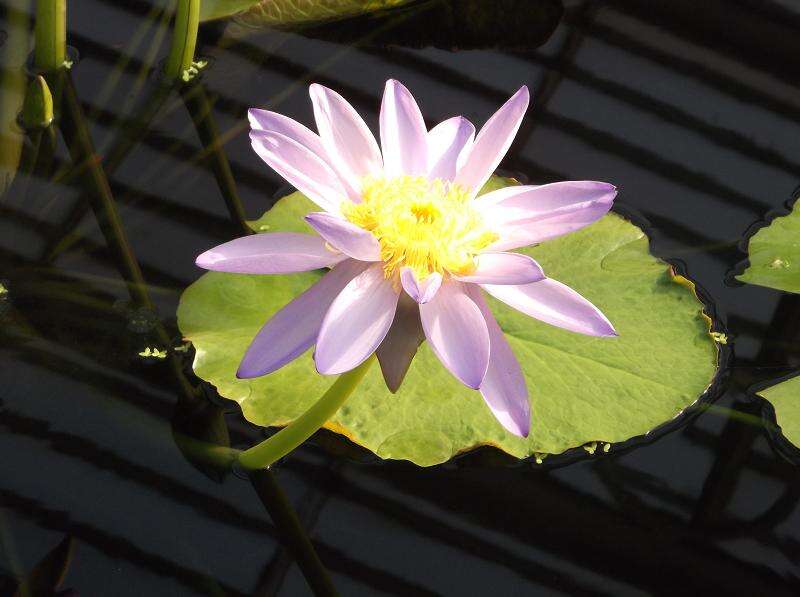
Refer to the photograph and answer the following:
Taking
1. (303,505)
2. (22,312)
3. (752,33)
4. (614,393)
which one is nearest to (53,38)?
(22,312)

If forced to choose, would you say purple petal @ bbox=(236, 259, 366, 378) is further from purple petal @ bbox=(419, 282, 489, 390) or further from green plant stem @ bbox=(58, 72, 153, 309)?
green plant stem @ bbox=(58, 72, 153, 309)

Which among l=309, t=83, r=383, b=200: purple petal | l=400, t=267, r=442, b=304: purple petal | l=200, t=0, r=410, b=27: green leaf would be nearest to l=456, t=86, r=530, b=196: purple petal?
l=309, t=83, r=383, b=200: purple petal

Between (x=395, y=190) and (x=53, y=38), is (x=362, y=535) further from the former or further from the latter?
(x=53, y=38)

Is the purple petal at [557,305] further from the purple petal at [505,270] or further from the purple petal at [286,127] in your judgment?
the purple petal at [286,127]

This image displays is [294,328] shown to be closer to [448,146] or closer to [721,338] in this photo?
[448,146]

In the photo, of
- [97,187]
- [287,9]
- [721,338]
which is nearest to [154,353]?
[97,187]
